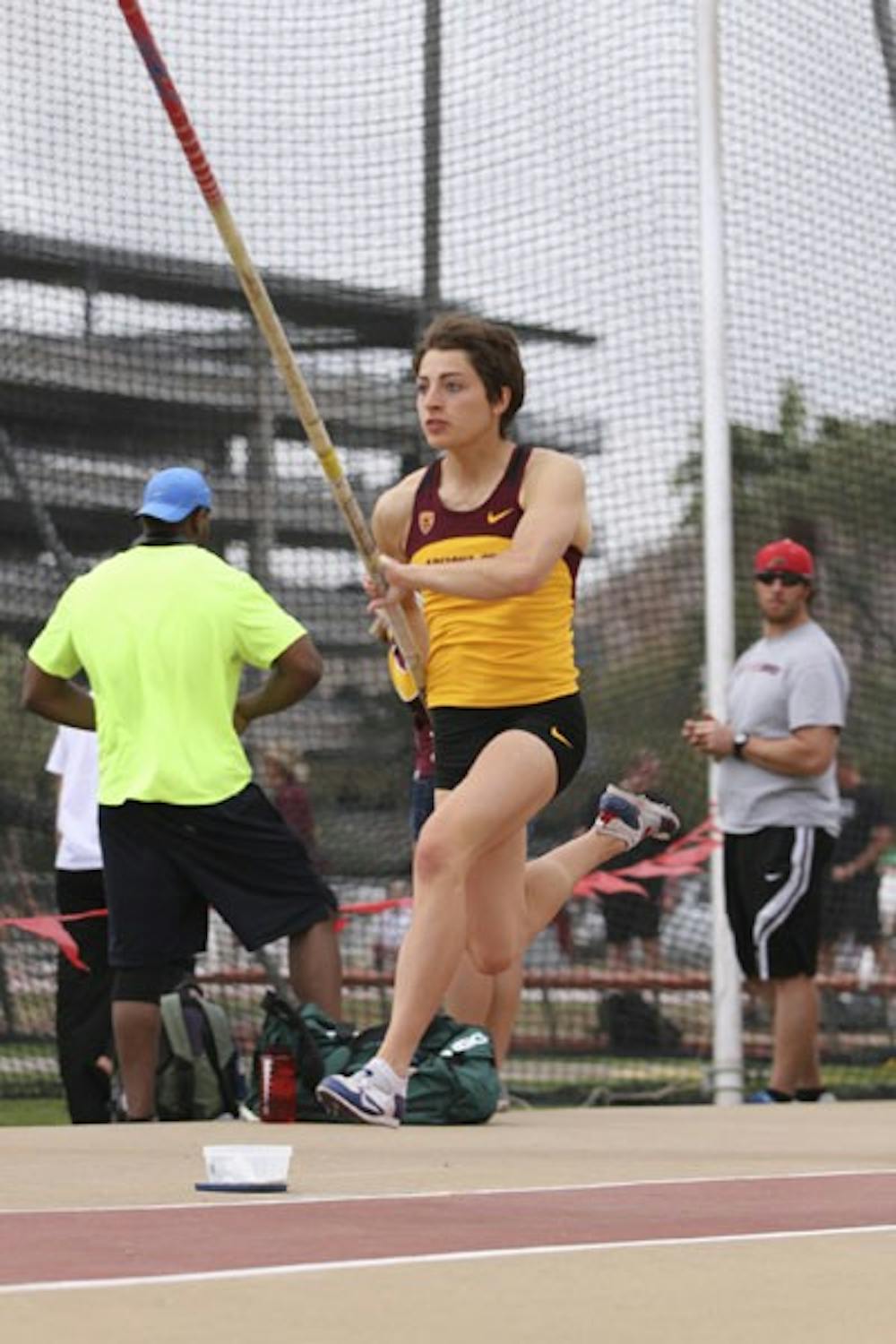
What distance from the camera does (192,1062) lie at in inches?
322

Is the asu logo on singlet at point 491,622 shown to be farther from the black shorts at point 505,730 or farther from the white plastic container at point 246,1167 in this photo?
the white plastic container at point 246,1167

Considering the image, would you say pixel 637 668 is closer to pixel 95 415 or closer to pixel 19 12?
pixel 95 415

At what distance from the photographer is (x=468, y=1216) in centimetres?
445

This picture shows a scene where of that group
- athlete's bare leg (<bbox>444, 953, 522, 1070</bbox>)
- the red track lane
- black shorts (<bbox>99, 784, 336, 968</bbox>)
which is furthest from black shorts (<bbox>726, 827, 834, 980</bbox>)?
the red track lane

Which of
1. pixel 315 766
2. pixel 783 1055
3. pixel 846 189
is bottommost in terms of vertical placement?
pixel 783 1055

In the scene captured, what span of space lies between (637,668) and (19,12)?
3.30 meters

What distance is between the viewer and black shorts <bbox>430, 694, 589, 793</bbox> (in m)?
7.24

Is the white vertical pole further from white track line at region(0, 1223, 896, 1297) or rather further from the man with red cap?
white track line at region(0, 1223, 896, 1297)

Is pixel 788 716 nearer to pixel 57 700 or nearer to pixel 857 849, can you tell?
pixel 857 849

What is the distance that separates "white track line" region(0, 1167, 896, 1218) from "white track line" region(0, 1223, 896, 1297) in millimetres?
716

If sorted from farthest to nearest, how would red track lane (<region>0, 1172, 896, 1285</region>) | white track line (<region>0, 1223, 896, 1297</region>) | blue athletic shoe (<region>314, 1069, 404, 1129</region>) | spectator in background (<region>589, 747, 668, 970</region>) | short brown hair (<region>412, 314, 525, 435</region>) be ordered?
1. spectator in background (<region>589, 747, 668, 970</region>)
2. short brown hair (<region>412, 314, 525, 435</region>)
3. blue athletic shoe (<region>314, 1069, 404, 1129</region>)
4. red track lane (<region>0, 1172, 896, 1285</region>)
5. white track line (<region>0, 1223, 896, 1297</region>)

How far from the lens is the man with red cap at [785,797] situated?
978 cm

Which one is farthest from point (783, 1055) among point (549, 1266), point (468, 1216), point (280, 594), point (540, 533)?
point (549, 1266)

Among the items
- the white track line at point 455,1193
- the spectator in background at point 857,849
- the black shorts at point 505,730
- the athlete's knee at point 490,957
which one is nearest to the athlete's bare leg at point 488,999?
the athlete's knee at point 490,957
